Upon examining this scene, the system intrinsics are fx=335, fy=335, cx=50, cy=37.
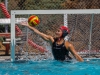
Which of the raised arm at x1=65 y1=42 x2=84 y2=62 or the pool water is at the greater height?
the raised arm at x1=65 y1=42 x2=84 y2=62

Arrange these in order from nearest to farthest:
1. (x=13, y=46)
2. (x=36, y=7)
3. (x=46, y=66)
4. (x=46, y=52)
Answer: (x=46, y=66) → (x=13, y=46) → (x=46, y=52) → (x=36, y=7)

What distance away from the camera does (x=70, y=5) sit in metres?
13.8

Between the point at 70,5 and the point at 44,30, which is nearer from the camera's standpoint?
the point at 44,30

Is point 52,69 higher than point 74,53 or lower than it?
lower

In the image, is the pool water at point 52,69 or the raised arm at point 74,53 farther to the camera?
the raised arm at point 74,53

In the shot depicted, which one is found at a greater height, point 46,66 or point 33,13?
point 33,13

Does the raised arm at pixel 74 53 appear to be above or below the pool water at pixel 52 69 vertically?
above

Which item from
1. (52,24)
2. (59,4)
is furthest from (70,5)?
(52,24)

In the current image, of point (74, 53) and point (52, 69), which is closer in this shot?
point (52, 69)

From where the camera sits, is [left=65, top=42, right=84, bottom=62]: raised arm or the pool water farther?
[left=65, top=42, right=84, bottom=62]: raised arm

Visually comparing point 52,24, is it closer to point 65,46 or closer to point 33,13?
point 33,13

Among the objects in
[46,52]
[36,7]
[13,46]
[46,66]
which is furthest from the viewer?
[36,7]

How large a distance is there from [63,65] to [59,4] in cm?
632

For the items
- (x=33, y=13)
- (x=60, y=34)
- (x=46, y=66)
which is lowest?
(x=46, y=66)
